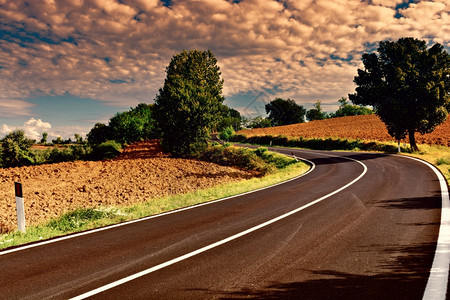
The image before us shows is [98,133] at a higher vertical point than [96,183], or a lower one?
higher

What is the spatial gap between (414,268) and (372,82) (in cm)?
2944

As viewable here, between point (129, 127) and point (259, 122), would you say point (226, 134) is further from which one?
point (259, 122)

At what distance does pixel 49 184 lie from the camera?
58.3ft

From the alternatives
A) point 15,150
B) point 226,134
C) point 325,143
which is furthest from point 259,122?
point 15,150

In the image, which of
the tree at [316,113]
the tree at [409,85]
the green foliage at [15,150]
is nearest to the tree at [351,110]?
the tree at [316,113]

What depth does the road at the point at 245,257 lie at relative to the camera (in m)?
3.82

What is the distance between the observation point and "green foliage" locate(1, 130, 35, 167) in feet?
95.2

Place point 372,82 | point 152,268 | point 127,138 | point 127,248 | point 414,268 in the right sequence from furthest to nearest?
1. point 127,138
2. point 372,82
3. point 127,248
4. point 152,268
5. point 414,268

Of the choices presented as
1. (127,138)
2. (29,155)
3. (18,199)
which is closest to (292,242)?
(18,199)

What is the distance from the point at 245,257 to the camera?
4922 millimetres

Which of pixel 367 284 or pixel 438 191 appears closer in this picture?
pixel 367 284

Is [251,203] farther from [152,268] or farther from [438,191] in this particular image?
[438,191]

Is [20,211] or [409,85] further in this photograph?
[409,85]

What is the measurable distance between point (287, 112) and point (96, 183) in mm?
101050
